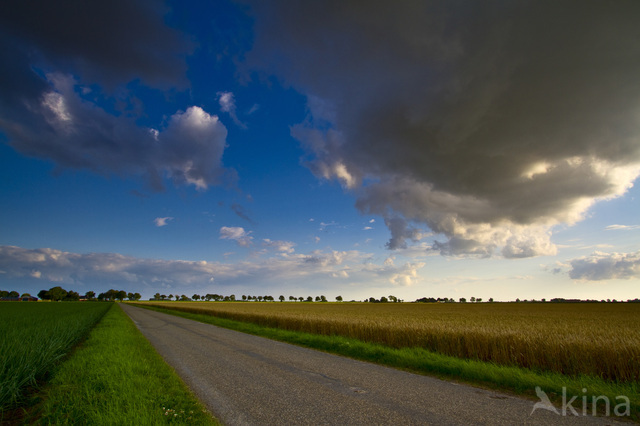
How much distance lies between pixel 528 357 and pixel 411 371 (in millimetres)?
4036

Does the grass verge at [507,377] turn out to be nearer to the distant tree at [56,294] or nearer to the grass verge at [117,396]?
the grass verge at [117,396]

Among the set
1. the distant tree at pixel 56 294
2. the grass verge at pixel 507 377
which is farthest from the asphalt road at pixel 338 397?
the distant tree at pixel 56 294

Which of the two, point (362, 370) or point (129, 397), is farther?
point (362, 370)

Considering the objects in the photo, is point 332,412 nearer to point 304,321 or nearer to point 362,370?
point 362,370

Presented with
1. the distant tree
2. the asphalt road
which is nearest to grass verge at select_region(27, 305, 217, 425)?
the asphalt road

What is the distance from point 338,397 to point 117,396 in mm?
4800

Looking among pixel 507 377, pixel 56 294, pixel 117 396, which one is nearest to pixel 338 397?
pixel 117 396

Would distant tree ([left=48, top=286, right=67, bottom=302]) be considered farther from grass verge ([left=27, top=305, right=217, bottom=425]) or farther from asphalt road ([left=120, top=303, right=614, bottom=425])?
asphalt road ([left=120, top=303, right=614, bottom=425])

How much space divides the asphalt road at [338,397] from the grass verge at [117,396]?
20.5 inches

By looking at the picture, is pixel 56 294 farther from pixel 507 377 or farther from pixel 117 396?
pixel 507 377

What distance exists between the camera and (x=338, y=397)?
6555 millimetres

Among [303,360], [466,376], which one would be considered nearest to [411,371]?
[466,376]

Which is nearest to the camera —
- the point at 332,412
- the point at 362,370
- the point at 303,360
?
the point at 332,412

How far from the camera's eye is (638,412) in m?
6.04
